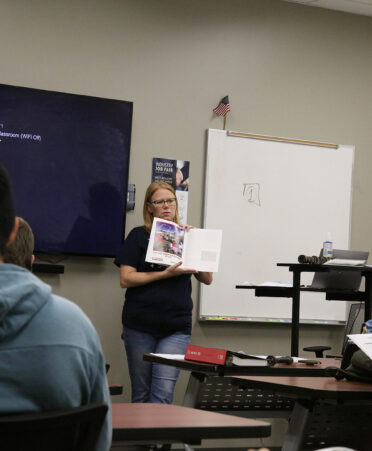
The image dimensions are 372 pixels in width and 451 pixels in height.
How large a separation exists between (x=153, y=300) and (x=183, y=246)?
0.34m

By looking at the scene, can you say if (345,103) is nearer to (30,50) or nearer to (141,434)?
(30,50)

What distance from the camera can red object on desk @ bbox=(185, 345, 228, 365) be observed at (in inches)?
117

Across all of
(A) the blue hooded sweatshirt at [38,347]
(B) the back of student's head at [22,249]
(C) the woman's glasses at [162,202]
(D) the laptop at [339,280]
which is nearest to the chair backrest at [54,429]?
(A) the blue hooded sweatshirt at [38,347]

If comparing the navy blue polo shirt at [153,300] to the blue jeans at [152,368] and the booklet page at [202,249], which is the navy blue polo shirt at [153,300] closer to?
the blue jeans at [152,368]

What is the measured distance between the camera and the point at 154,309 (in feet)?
13.6

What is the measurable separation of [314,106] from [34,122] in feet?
7.02

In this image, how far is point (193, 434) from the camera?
1.89 metres

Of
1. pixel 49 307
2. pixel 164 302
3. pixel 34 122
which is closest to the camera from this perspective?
pixel 49 307

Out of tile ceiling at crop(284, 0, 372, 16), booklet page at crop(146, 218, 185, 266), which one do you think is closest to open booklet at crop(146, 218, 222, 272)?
booklet page at crop(146, 218, 185, 266)

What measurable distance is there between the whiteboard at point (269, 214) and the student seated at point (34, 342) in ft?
12.3

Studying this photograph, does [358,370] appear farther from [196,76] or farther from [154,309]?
[196,76]

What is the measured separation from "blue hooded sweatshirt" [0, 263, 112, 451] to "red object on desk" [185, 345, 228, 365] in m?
1.50

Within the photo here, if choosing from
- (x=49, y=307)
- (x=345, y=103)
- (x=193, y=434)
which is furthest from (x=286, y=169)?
(x=49, y=307)

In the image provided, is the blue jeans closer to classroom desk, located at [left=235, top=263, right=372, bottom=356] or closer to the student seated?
classroom desk, located at [left=235, top=263, right=372, bottom=356]
